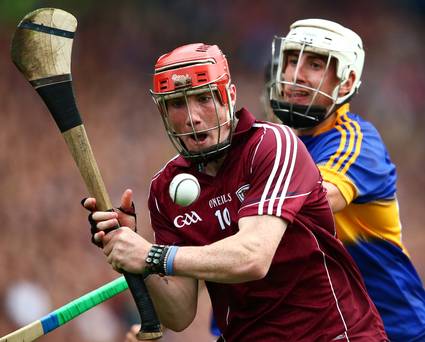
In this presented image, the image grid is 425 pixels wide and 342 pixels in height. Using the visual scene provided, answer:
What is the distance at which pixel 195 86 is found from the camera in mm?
3811

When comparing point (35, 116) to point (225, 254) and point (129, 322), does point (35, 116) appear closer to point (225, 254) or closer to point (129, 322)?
point (129, 322)

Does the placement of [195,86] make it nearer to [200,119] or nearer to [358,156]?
[200,119]

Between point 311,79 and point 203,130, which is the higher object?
point 203,130

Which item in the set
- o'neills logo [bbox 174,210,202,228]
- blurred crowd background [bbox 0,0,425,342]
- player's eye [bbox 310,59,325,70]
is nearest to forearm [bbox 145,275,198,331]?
o'neills logo [bbox 174,210,202,228]

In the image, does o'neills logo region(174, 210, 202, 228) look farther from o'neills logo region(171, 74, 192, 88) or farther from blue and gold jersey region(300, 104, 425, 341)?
blue and gold jersey region(300, 104, 425, 341)

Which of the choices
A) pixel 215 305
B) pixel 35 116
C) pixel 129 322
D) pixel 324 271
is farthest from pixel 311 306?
pixel 35 116

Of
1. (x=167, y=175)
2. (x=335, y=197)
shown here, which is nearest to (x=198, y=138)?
(x=167, y=175)

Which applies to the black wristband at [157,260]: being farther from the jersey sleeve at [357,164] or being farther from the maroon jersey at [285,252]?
the jersey sleeve at [357,164]

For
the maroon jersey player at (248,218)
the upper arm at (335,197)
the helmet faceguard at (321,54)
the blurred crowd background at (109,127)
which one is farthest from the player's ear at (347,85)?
the blurred crowd background at (109,127)

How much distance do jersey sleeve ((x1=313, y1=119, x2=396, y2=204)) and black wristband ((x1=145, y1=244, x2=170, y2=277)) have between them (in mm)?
1250

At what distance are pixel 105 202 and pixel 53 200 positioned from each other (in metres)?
4.23

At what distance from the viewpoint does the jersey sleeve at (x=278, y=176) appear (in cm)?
362

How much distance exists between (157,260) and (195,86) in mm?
727

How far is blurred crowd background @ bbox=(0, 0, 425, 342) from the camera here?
25.1ft
